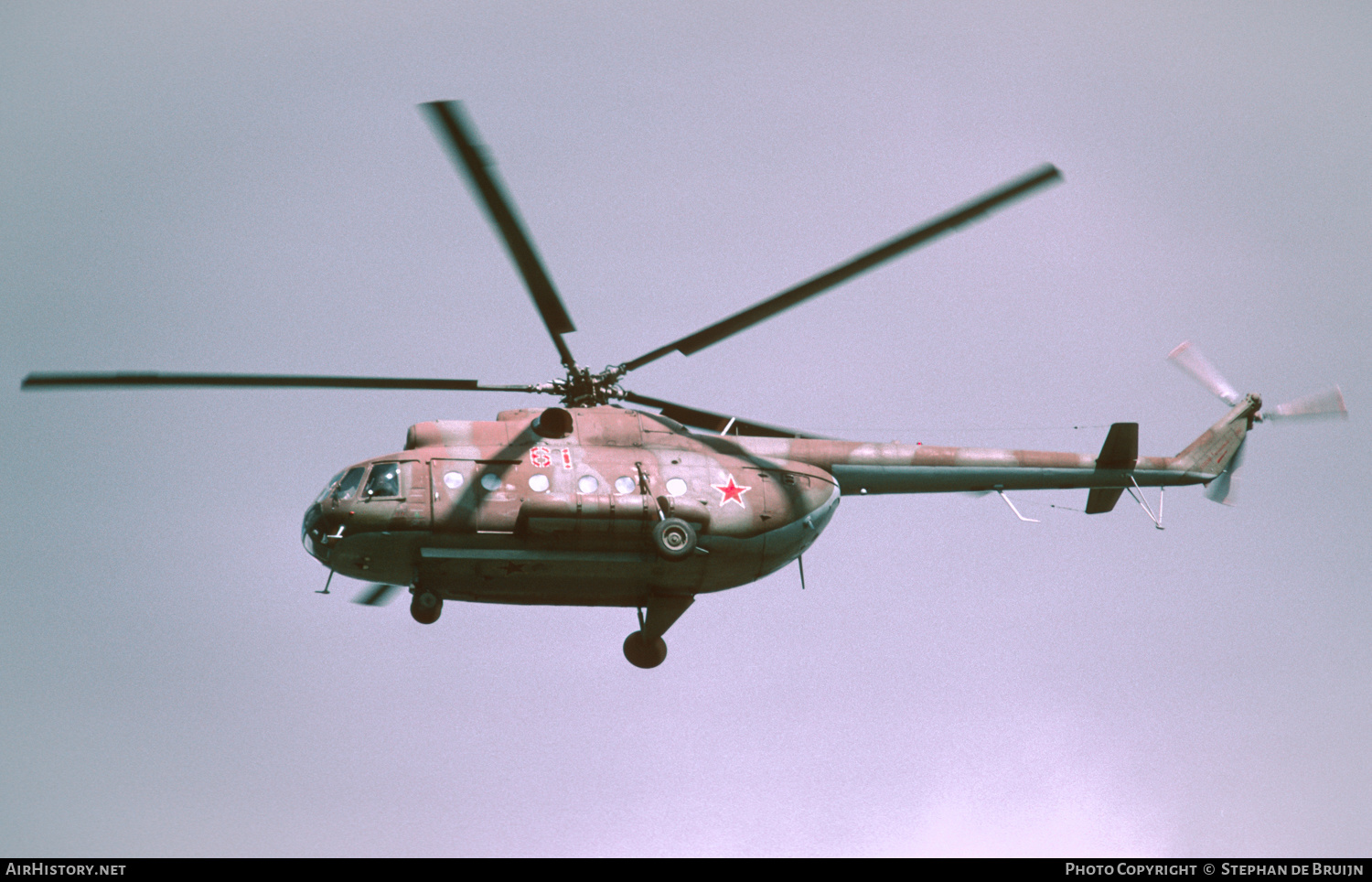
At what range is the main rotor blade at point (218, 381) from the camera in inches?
774

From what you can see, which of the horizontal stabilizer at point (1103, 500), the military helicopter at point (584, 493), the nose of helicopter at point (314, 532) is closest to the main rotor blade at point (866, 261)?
the military helicopter at point (584, 493)

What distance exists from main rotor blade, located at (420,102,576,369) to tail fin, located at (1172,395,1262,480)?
546 inches

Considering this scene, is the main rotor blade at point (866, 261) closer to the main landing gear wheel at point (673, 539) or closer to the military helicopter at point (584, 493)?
the military helicopter at point (584, 493)

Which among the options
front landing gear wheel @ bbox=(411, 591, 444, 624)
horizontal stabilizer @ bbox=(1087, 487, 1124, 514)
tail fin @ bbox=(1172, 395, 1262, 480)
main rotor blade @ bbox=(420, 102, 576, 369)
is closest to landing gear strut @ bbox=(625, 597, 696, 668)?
front landing gear wheel @ bbox=(411, 591, 444, 624)

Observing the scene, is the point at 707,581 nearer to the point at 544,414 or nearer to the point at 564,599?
the point at 564,599

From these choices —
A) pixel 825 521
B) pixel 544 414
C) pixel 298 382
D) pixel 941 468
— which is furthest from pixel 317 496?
pixel 941 468

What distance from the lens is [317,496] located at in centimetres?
2111

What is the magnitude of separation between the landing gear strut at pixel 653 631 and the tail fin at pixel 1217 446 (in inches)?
442

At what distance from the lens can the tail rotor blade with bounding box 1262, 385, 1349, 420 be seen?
90.3ft

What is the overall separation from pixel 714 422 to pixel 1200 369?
11.9 metres

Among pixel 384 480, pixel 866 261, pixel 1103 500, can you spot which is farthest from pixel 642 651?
pixel 1103 500

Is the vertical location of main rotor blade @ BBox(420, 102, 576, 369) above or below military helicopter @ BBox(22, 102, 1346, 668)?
above

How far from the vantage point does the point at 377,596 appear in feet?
73.3

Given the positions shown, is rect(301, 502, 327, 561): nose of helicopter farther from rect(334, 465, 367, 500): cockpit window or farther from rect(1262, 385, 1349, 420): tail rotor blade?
rect(1262, 385, 1349, 420): tail rotor blade
